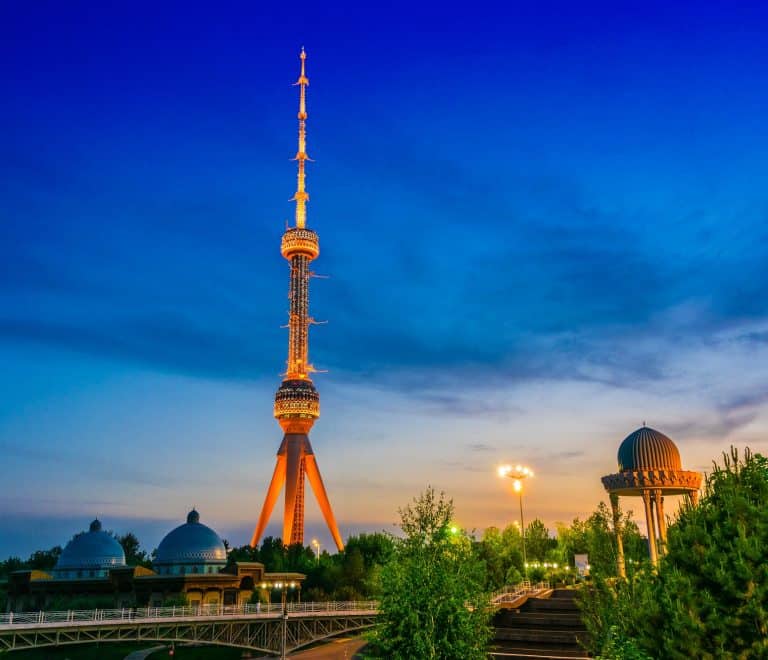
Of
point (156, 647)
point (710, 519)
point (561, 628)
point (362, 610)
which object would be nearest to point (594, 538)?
point (561, 628)

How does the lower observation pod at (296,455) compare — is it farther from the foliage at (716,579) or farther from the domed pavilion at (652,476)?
the foliage at (716,579)

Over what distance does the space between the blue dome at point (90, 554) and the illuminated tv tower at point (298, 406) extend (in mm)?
49476

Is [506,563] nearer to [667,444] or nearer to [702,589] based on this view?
[667,444]

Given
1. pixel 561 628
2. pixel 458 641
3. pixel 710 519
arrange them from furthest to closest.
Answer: pixel 561 628 < pixel 458 641 < pixel 710 519

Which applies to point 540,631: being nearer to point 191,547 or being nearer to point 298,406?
point 191,547

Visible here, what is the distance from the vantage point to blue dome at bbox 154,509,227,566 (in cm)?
8831

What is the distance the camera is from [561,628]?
48219mm

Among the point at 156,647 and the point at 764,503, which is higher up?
the point at 764,503

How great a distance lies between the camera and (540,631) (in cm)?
4603

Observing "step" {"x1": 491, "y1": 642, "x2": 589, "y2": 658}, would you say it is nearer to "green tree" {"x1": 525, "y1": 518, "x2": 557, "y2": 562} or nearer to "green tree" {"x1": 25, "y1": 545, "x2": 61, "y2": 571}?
"green tree" {"x1": 525, "y1": 518, "x2": 557, "y2": 562}

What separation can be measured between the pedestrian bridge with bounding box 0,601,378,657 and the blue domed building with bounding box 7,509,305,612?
647 cm

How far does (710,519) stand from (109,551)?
88.6 metres

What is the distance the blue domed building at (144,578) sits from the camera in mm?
80562

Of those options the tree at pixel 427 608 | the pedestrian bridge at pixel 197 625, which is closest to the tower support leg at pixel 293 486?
the pedestrian bridge at pixel 197 625
